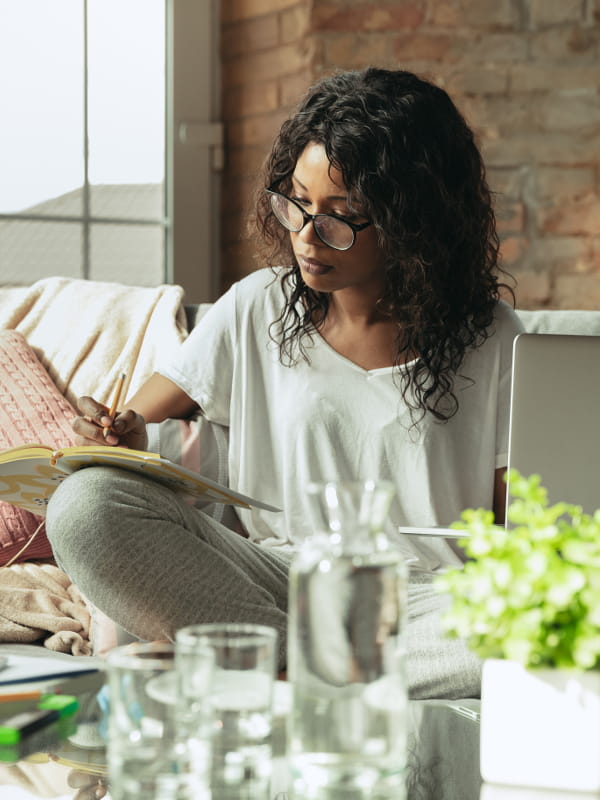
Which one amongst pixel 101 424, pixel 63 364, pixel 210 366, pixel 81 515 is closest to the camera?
pixel 81 515

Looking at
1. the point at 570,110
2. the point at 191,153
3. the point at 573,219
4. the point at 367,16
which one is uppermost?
the point at 367,16

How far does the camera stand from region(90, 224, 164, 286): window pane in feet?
9.98

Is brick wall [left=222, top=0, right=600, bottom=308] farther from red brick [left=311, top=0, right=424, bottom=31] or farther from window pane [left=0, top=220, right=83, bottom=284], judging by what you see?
window pane [left=0, top=220, right=83, bottom=284]

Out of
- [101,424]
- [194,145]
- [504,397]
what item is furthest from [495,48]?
[101,424]

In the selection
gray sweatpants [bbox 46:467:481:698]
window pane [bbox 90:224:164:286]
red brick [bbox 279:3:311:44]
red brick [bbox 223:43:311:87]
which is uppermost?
red brick [bbox 279:3:311:44]

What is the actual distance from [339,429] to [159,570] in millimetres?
518

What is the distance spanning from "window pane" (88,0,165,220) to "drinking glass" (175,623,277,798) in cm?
242

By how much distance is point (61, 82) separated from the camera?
115 inches

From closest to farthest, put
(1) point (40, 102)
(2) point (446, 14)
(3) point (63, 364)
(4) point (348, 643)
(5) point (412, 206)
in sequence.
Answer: (4) point (348, 643), (5) point (412, 206), (3) point (63, 364), (2) point (446, 14), (1) point (40, 102)

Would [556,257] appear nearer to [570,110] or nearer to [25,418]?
[570,110]

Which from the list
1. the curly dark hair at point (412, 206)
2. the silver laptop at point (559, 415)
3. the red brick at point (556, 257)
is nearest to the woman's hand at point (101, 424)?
the curly dark hair at point (412, 206)

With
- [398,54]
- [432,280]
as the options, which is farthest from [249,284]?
[398,54]

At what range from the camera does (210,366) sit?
1.86 meters

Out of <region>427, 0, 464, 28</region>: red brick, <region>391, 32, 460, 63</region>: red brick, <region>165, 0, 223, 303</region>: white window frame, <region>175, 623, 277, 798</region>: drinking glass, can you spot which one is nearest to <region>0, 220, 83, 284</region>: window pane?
<region>165, 0, 223, 303</region>: white window frame
